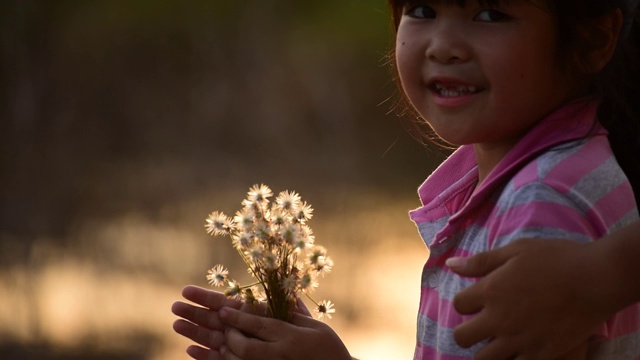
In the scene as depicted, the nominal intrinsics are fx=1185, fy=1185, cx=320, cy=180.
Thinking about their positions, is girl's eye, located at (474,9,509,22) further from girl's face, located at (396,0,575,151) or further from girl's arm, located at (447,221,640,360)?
girl's arm, located at (447,221,640,360)

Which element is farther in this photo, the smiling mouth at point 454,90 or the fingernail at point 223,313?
the fingernail at point 223,313

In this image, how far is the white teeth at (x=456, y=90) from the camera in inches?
61.9

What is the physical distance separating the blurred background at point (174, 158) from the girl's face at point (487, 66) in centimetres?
202

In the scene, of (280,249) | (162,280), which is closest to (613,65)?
(280,249)

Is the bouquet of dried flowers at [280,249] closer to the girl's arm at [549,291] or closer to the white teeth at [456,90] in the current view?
the white teeth at [456,90]

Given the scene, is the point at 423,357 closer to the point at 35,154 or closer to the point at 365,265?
the point at 365,265

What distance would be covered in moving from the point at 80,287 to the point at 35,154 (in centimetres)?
93

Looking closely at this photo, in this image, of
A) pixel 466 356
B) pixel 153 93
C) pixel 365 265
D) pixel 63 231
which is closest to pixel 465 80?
pixel 466 356

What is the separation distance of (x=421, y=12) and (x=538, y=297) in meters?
0.48

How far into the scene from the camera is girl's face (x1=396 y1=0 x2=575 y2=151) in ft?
5.02

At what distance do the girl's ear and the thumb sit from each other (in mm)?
357

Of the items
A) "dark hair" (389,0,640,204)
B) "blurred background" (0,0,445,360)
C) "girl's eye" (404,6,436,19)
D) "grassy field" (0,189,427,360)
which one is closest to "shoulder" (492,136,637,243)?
"dark hair" (389,0,640,204)

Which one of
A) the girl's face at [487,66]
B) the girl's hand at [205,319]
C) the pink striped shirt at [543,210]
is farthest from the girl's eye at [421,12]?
the girl's hand at [205,319]

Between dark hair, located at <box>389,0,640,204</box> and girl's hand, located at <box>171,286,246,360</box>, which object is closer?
dark hair, located at <box>389,0,640,204</box>
